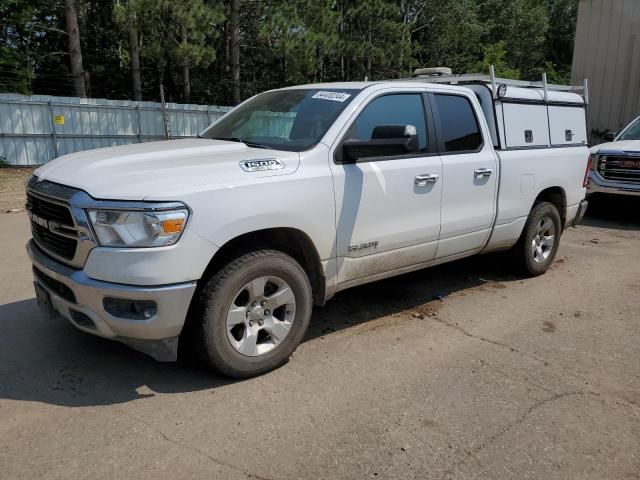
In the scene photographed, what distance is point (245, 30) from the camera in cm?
2634

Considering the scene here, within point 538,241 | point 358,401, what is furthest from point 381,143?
point 538,241

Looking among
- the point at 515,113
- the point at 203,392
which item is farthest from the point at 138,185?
the point at 515,113

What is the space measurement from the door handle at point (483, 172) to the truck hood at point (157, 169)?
188 cm

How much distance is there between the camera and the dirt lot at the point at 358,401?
281 cm

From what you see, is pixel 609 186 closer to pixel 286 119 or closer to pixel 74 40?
pixel 286 119

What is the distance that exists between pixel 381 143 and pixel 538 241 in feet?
9.76

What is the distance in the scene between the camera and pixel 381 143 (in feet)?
A: 12.6

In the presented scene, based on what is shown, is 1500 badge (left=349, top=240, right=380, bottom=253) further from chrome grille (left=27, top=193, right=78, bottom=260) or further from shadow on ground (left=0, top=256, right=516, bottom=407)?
chrome grille (left=27, top=193, right=78, bottom=260)

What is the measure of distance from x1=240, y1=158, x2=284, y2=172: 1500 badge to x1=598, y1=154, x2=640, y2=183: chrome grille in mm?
8164

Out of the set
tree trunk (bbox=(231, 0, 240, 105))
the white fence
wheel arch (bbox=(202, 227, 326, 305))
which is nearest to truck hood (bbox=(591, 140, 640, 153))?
wheel arch (bbox=(202, 227, 326, 305))

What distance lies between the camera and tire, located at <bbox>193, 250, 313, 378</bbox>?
333 centimetres

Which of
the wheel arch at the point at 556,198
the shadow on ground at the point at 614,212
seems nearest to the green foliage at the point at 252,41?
the shadow on ground at the point at 614,212

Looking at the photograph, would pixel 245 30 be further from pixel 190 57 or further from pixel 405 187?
pixel 405 187

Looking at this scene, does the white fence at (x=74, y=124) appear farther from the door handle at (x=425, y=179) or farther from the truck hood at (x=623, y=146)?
the door handle at (x=425, y=179)
